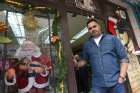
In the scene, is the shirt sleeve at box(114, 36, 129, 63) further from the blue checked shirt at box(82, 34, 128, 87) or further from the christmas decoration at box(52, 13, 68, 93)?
the christmas decoration at box(52, 13, 68, 93)

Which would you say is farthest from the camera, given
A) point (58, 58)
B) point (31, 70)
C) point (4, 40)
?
point (58, 58)

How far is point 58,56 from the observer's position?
422 centimetres

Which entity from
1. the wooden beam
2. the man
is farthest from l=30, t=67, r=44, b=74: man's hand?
the man

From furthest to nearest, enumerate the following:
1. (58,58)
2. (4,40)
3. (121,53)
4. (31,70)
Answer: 1. (58,58)
2. (121,53)
3. (31,70)
4. (4,40)

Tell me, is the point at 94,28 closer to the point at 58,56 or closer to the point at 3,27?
the point at 58,56

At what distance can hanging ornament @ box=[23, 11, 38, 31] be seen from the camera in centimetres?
400

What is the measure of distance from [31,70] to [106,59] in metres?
0.90

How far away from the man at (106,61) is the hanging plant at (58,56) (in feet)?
1.13

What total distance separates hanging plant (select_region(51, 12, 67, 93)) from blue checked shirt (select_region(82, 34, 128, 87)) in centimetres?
35

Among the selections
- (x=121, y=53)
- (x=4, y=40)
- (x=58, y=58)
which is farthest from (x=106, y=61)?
(x=4, y=40)

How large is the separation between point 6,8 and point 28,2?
0.86 feet

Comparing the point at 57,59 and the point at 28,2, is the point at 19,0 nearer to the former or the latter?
the point at 28,2

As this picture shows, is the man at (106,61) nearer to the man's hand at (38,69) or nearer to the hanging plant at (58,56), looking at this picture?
the hanging plant at (58,56)

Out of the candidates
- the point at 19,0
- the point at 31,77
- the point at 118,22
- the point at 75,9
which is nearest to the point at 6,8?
the point at 19,0
